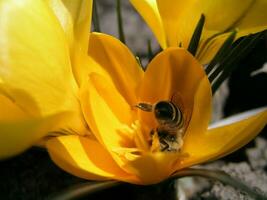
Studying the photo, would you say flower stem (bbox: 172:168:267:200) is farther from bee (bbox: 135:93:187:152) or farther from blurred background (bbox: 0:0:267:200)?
blurred background (bbox: 0:0:267:200)

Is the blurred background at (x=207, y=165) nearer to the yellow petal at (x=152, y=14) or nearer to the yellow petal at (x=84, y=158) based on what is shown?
the yellow petal at (x=84, y=158)

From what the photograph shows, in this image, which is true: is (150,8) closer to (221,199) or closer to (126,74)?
(126,74)

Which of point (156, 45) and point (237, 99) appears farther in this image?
point (156, 45)

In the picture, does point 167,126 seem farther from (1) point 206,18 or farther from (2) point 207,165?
(2) point 207,165

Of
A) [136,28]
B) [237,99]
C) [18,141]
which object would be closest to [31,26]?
[18,141]

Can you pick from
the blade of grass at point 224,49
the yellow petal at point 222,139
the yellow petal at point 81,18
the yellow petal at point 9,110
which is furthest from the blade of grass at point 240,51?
the yellow petal at point 9,110

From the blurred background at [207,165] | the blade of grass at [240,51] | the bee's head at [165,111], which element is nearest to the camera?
the bee's head at [165,111]

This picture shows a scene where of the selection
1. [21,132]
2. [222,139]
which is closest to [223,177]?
[222,139]
